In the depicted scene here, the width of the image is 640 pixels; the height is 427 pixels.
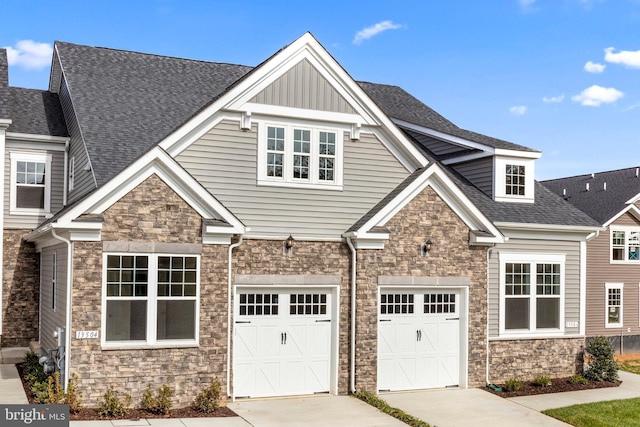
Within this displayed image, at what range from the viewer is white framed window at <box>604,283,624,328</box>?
27.6 metres

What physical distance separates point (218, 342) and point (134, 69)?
10118mm

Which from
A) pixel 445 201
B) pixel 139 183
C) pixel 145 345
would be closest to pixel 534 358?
pixel 445 201

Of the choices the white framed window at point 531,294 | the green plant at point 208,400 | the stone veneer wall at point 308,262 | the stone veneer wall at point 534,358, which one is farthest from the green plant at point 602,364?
the green plant at point 208,400

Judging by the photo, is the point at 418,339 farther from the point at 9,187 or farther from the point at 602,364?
the point at 9,187

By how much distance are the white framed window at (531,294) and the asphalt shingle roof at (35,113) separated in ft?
43.1

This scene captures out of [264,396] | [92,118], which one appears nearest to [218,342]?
[264,396]

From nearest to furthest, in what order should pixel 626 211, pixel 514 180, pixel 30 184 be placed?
pixel 30 184, pixel 514 180, pixel 626 211

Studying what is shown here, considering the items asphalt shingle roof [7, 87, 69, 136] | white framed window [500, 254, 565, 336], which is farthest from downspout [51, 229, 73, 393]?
white framed window [500, 254, 565, 336]

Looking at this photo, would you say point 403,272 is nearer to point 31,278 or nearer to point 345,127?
point 345,127

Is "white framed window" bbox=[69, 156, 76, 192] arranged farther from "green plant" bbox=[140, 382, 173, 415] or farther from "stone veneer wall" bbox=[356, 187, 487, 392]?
"stone veneer wall" bbox=[356, 187, 487, 392]

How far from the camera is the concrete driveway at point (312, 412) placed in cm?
1364

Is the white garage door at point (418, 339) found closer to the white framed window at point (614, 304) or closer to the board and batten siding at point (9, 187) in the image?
the board and batten siding at point (9, 187)

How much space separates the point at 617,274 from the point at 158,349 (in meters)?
20.4

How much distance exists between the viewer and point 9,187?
19.4m
